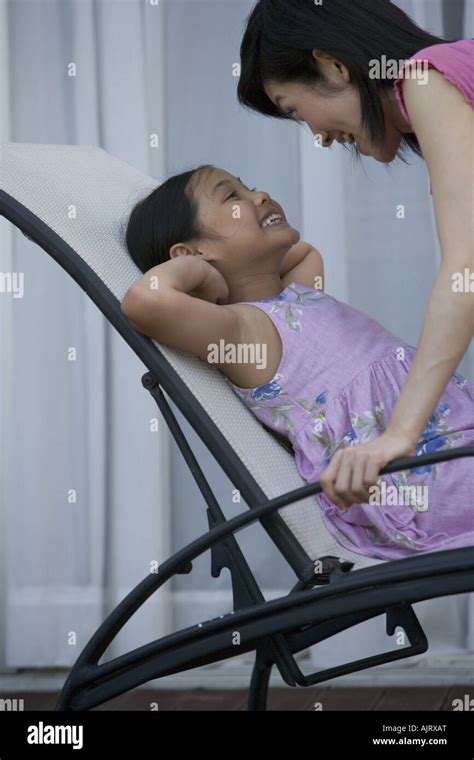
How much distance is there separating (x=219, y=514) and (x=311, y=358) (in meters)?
0.32

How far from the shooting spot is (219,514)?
1.62 metres

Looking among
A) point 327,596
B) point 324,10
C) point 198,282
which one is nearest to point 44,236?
point 198,282

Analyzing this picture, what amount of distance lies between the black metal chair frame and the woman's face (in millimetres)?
398

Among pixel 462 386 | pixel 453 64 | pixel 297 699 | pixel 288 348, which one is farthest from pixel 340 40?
pixel 297 699

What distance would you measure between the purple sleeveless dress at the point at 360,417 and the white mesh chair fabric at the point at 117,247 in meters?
0.05

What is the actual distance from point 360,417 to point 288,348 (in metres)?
0.18

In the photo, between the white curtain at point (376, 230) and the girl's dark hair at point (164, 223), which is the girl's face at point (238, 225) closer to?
the girl's dark hair at point (164, 223)

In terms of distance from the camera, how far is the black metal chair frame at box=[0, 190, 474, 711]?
52.8 inches

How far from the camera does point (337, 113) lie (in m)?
1.64

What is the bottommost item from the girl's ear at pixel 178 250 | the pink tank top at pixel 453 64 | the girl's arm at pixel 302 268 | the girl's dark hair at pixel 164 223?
the girl's arm at pixel 302 268

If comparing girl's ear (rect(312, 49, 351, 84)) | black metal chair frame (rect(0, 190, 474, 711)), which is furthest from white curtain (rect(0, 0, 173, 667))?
girl's ear (rect(312, 49, 351, 84))

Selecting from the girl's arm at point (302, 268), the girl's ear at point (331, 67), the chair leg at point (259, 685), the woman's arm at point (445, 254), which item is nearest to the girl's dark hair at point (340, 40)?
the girl's ear at point (331, 67)

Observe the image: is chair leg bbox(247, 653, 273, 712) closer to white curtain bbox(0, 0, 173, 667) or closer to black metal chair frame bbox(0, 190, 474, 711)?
black metal chair frame bbox(0, 190, 474, 711)

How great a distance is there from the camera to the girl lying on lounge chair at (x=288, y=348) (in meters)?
1.63
